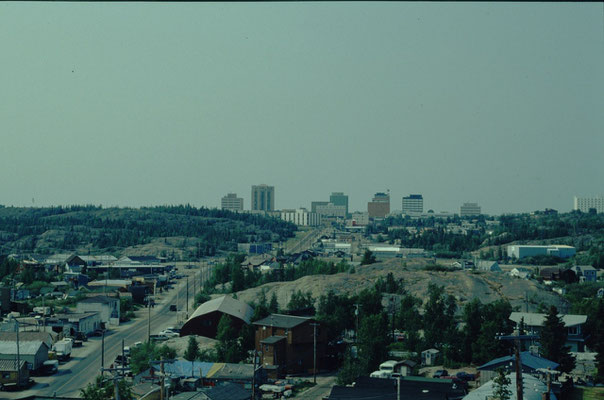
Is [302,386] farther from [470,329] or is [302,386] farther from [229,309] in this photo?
[229,309]

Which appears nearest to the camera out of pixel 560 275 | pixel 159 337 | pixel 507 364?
pixel 507 364

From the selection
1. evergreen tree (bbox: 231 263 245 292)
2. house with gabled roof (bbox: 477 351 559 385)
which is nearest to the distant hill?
evergreen tree (bbox: 231 263 245 292)

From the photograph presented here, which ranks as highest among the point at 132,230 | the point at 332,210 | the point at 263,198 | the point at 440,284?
the point at 263,198

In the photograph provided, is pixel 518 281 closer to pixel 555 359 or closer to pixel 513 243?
pixel 555 359

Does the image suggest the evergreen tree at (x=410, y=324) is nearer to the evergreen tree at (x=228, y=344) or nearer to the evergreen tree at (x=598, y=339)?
the evergreen tree at (x=598, y=339)

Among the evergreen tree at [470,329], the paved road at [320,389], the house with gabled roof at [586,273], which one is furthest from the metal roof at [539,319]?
the house with gabled roof at [586,273]

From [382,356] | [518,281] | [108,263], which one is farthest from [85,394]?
[108,263]

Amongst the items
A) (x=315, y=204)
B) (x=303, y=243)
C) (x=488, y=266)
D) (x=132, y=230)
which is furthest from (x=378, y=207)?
(x=488, y=266)
